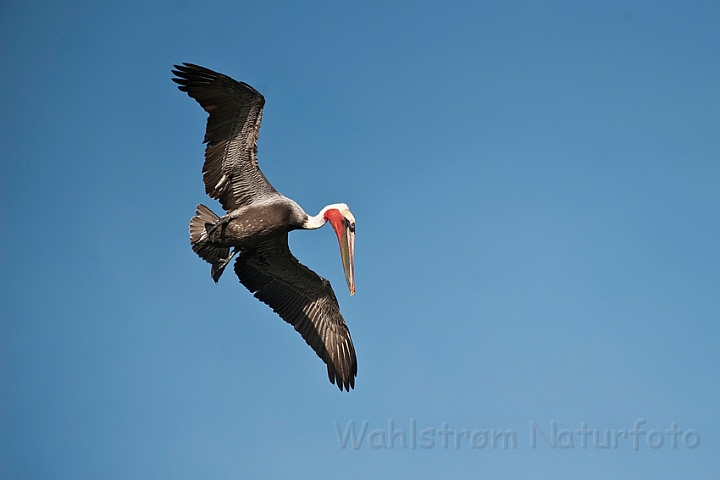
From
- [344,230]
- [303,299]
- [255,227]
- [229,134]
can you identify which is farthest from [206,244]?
[344,230]

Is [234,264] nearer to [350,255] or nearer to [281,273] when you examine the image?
[281,273]

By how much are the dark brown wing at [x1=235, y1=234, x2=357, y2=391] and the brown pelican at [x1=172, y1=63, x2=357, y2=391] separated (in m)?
0.02

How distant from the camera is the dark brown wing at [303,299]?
47.9 ft

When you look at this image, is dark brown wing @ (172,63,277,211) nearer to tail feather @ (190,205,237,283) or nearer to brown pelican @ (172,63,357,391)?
brown pelican @ (172,63,357,391)

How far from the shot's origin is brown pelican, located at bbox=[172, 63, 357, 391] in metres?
13.5

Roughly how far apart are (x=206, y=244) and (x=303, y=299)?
2.22 m

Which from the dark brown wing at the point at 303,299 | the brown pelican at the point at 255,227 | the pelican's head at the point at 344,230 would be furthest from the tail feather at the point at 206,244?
the pelican's head at the point at 344,230

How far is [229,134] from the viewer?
13.8 metres

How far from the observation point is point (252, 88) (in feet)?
44.1

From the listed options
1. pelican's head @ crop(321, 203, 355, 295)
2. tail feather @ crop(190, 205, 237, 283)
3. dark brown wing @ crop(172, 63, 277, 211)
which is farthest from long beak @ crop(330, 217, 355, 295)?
tail feather @ crop(190, 205, 237, 283)

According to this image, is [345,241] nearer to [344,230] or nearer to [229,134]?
[344,230]

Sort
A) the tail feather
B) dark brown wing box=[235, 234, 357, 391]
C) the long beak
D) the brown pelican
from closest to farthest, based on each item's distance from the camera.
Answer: the long beak → the brown pelican → the tail feather → dark brown wing box=[235, 234, 357, 391]

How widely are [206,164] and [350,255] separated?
9.86ft

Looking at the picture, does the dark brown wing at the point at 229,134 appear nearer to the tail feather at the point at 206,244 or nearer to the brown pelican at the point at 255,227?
the brown pelican at the point at 255,227
